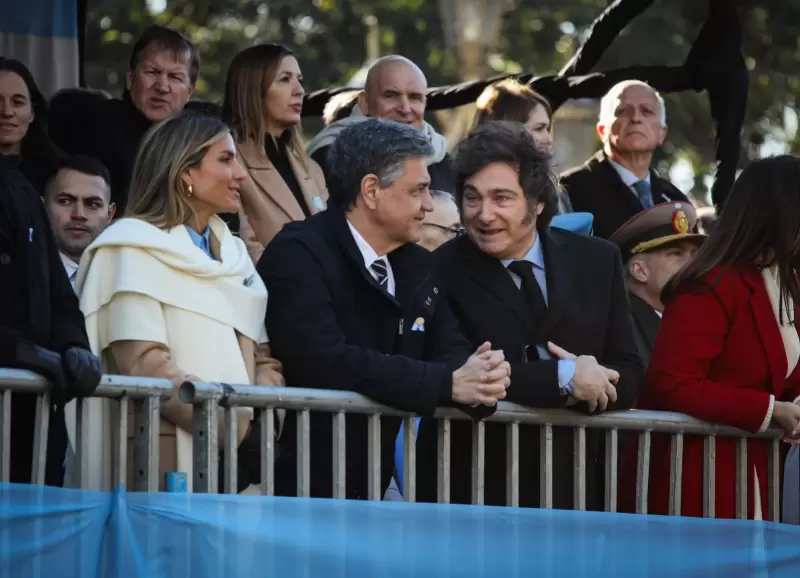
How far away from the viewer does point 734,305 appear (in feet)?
23.0

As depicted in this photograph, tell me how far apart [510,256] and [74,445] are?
1.82m

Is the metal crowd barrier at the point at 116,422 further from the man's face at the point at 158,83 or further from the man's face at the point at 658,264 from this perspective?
the man's face at the point at 658,264

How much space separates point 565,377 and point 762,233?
0.95 m

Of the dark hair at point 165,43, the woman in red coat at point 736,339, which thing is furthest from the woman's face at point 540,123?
the woman in red coat at point 736,339

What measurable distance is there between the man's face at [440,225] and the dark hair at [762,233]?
4.32 ft

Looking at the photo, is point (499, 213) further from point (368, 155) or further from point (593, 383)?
point (593, 383)

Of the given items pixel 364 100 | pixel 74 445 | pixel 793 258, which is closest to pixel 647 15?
pixel 364 100

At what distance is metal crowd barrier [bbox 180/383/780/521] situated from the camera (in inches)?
236

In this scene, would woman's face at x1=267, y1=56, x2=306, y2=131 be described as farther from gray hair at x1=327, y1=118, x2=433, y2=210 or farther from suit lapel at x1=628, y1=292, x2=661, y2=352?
suit lapel at x1=628, y1=292, x2=661, y2=352

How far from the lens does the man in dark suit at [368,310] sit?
6.34m

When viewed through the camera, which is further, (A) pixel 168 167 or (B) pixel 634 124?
(B) pixel 634 124

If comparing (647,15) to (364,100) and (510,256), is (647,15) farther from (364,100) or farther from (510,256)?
(510,256)

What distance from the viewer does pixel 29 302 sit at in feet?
20.5

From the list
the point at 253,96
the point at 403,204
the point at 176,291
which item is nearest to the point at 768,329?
the point at 403,204
